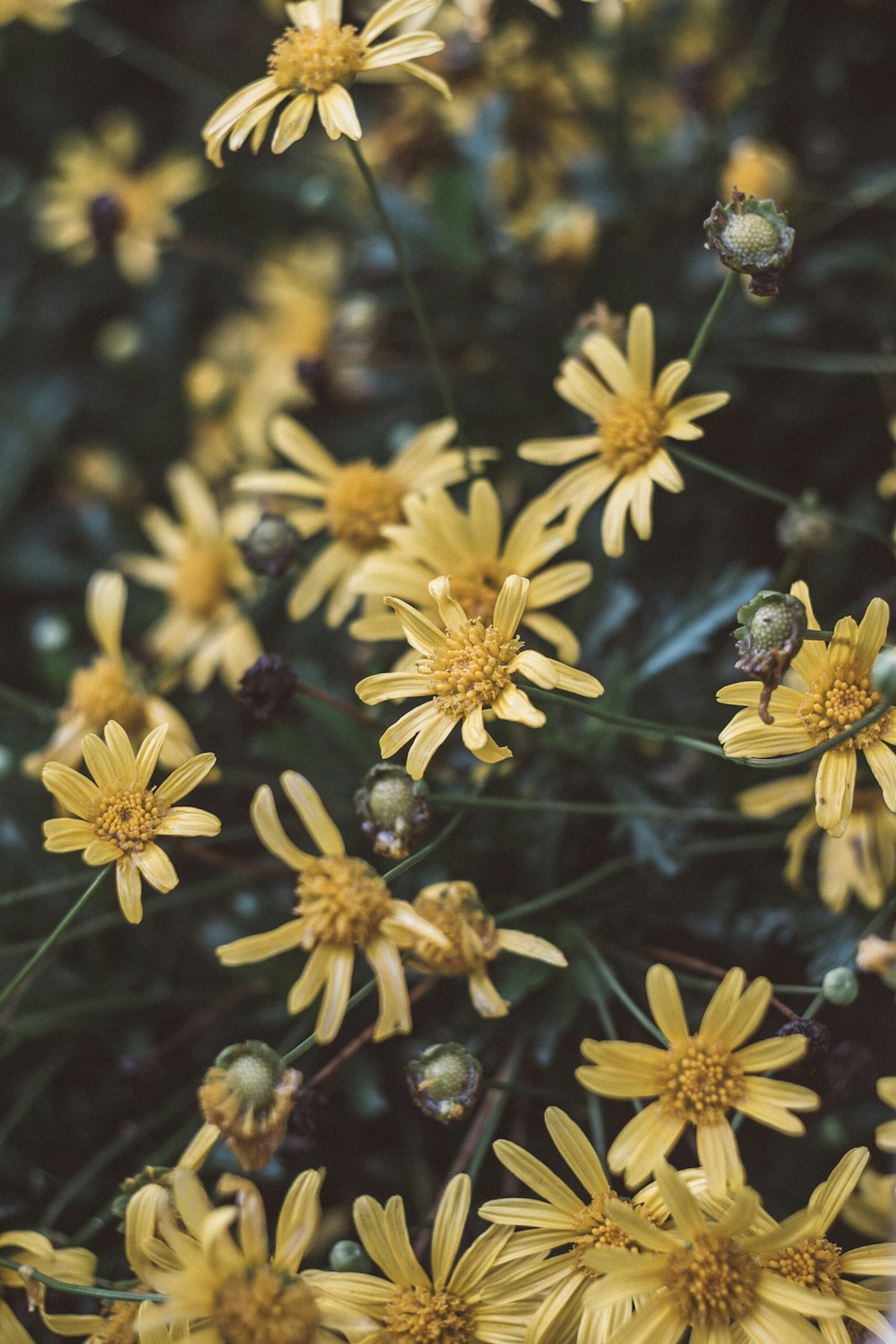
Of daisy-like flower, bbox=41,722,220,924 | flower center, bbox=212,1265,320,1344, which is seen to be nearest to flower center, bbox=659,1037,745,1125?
flower center, bbox=212,1265,320,1344

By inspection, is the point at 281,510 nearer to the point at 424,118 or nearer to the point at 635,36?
the point at 424,118

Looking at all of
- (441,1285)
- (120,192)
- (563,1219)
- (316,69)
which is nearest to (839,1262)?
(563,1219)

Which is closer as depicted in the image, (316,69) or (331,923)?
(331,923)

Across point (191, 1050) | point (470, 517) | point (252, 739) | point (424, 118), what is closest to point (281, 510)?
point (252, 739)

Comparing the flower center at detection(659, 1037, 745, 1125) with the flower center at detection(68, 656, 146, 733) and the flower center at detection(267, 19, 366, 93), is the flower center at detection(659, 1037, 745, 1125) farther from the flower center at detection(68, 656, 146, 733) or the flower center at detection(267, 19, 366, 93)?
the flower center at detection(267, 19, 366, 93)

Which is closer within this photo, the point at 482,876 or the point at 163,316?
the point at 482,876

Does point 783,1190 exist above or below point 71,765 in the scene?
below

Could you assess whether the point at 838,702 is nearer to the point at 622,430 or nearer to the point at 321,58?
the point at 622,430
